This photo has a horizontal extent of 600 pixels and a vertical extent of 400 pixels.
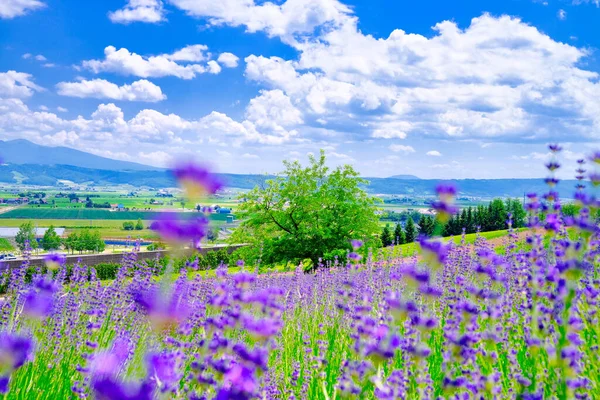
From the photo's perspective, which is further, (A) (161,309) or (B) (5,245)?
(B) (5,245)

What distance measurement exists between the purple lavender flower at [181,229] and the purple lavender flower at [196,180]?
0.12 metres

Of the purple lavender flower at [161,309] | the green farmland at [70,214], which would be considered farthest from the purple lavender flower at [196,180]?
the green farmland at [70,214]

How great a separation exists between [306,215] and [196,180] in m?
24.6

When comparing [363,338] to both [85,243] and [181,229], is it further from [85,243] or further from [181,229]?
[85,243]

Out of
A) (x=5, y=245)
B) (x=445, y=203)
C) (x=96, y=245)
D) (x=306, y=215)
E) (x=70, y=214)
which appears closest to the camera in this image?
(x=445, y=203)

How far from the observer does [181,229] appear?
1.90 meters

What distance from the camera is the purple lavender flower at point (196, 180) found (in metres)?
1.98

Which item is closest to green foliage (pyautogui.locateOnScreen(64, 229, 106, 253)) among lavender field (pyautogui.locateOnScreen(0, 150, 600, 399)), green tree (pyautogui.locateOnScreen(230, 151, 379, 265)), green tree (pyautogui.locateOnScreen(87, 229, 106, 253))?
green tree (pyautogui.locateOnScreen(87, 229, 106, 253))

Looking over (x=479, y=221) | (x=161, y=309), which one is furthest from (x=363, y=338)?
(x=479, y=221)

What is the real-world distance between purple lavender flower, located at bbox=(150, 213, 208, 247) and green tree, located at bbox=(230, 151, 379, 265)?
2265cm

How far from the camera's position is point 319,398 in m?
3.15

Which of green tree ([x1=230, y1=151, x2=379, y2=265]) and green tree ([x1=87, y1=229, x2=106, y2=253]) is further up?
green tree ([x1=230, y1=151, x2=379, y2=265])

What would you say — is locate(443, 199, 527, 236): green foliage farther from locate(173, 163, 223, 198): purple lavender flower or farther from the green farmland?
the green farmland

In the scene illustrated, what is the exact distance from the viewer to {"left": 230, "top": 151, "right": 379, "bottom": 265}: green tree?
84.3 ft
